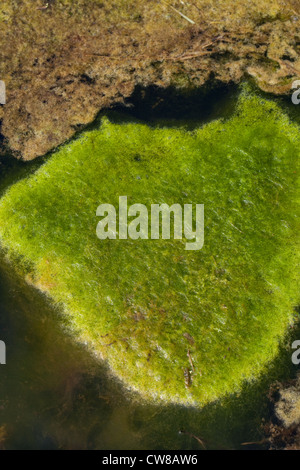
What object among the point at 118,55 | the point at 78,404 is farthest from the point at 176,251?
the point at 118,55

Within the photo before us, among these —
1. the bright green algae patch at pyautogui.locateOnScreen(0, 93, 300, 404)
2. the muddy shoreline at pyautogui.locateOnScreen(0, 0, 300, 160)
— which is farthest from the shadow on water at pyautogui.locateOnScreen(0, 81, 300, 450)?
the muddy shoreline at pyautogui.locateOnScreen(0, 0, 300, 160)

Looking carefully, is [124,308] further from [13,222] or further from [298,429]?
[298,429]

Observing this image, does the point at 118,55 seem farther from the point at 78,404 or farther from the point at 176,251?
the point at 78,404

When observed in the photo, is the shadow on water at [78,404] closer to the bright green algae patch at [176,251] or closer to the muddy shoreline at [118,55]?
the bright green algae patch at [176,251]

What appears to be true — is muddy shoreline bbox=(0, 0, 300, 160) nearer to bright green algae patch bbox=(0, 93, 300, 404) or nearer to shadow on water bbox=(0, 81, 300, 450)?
bright green algae patch bbox=(0, 93, 300, 404)

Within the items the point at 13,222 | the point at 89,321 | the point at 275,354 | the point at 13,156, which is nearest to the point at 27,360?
the point at 89,321

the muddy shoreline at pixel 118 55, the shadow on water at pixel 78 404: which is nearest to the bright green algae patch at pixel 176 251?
the shadow on water at pixel 78 404
